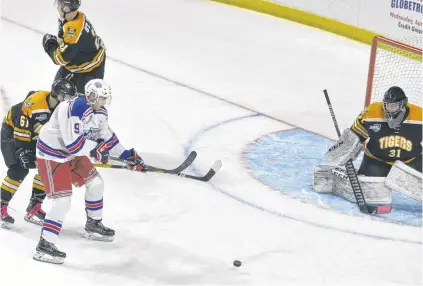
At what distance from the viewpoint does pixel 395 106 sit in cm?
500

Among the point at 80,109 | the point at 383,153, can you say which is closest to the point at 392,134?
the point at 383,153

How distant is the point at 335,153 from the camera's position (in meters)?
5.30

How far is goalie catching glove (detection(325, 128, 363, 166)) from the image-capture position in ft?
17.1

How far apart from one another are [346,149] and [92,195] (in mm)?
1509

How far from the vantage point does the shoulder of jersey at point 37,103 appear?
4.60 meters

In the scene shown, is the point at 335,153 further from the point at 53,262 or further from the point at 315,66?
the point at 315,66

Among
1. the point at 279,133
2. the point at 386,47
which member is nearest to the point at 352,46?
the point at 386,47

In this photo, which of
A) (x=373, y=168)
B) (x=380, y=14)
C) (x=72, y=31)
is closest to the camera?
(x=373, y=168)

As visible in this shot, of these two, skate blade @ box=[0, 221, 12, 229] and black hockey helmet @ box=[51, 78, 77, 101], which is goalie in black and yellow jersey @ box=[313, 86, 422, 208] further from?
skate blade @ box=[0, 221, 12, 229]

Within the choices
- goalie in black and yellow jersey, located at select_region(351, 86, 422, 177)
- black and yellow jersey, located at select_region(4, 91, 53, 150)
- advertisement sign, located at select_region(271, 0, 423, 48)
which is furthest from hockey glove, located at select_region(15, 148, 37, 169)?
advertisement sign, located at select_region(271, 0, 423, 48)

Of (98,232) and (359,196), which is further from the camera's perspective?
(359,196)

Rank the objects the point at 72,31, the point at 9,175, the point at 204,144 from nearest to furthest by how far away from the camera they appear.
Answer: the point at 9,175 → the point at 72,31 → the point at 204,144

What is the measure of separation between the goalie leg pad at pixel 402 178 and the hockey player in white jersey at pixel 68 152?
155cm

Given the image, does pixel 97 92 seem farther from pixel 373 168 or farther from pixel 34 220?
pixel 373 168
